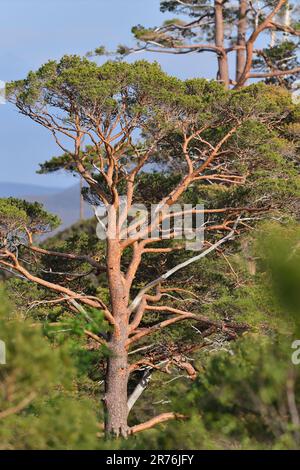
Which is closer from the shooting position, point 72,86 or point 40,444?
point 40,444

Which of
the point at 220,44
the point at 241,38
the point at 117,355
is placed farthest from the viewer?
the point at 241,38

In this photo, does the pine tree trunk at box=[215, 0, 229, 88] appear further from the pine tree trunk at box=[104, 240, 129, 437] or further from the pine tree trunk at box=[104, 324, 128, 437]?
the pine tree trunk at box=[104, 324, 128, 437]

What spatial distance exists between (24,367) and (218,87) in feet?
31.6

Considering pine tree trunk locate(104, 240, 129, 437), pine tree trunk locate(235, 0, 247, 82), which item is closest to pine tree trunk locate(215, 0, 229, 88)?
pine tree trunk locate(235, 0, 247, 82)

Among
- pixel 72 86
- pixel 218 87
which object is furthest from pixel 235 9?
pixel 72 86

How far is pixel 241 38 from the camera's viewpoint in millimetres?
25797

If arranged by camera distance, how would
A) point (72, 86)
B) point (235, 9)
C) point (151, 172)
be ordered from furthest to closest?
1. point (235, 9)
2. point (151, 172)
3. point (72, 86)

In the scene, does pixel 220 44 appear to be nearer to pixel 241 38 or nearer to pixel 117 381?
pixel 241 38

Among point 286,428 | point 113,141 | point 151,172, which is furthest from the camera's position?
point 151,172

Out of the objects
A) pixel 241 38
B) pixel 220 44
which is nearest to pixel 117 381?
pixel 220 44

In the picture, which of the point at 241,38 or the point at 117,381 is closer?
the point at 117,381

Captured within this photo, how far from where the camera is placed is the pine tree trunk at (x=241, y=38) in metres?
25.1
